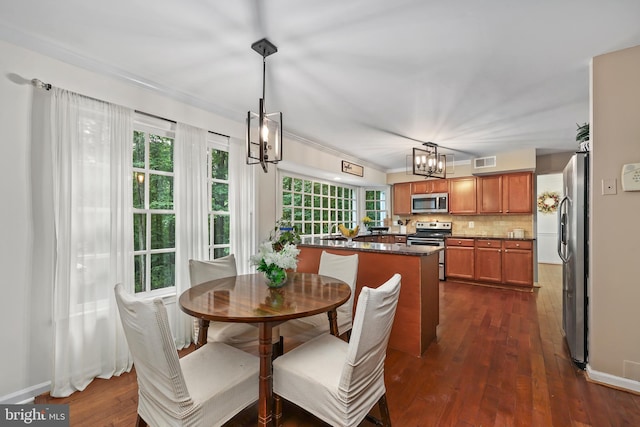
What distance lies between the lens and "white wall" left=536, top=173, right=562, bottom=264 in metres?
7.69

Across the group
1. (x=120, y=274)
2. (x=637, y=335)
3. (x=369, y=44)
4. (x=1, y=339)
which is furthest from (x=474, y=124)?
(x=1, y=339)

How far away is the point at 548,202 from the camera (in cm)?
776

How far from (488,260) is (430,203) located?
1.56 metres

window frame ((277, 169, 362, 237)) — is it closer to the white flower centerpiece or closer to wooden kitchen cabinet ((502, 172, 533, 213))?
the white flower centerpiece

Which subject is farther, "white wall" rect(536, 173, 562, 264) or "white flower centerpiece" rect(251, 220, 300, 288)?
"white wall" rect(536, 173, 562, 264)

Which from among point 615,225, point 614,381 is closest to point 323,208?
point 615,225

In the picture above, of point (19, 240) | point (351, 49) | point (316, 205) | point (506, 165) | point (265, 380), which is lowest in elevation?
point (265, 380)

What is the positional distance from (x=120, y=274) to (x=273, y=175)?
2.10 m

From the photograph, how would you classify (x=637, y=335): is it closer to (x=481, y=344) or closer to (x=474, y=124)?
(x=481, y=344)

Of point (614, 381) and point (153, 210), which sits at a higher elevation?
point (153, 210)

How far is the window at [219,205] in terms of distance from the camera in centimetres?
313

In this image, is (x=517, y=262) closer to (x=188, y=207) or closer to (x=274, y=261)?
(x=274, y=261)

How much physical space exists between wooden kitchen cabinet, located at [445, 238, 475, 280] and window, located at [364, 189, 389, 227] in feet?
5.64

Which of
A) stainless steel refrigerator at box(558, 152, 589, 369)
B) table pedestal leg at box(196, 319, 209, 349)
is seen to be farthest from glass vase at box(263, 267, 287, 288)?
stainless steel refrigerator at box(558, 152, 589, 369)
